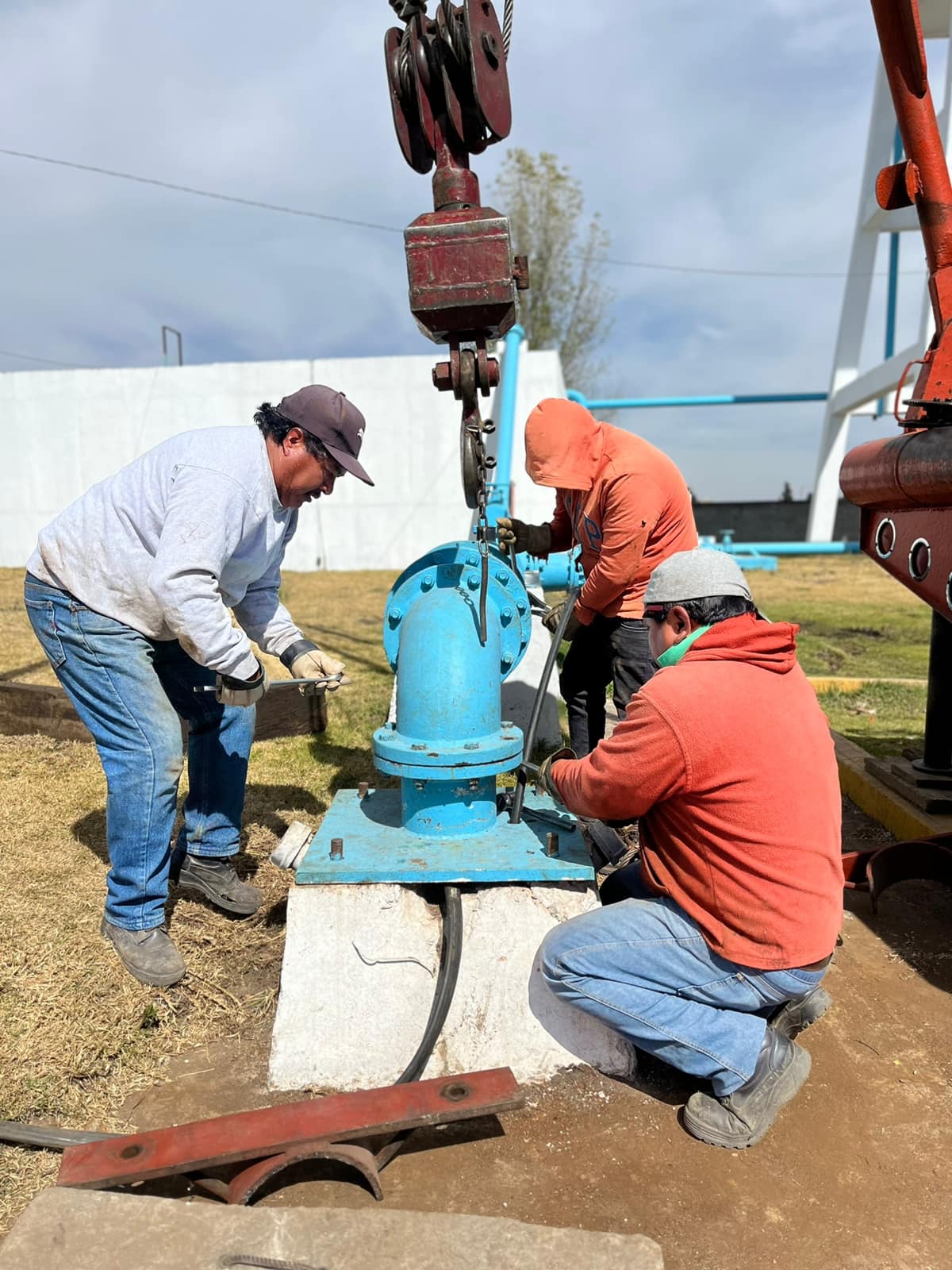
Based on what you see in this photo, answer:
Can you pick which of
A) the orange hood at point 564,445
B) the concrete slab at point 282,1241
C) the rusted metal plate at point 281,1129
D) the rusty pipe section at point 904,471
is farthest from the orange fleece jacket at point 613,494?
the concrete slab at point 282,1241

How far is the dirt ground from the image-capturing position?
1751mm

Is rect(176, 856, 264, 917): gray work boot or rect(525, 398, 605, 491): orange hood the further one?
rect(525, 398, 605, 491): orange hood

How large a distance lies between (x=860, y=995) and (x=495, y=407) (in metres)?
11.5

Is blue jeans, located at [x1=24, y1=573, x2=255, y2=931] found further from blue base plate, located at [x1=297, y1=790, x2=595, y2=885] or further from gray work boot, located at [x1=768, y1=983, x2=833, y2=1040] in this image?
gray work boot, located at [x1=768, y1=983, x2=833, y2=1040]

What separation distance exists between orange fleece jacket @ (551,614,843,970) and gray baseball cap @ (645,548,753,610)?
75 millimetres

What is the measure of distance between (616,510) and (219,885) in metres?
1.81

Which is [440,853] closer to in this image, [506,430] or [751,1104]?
[751,1104]

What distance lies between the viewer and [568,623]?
3.49 m

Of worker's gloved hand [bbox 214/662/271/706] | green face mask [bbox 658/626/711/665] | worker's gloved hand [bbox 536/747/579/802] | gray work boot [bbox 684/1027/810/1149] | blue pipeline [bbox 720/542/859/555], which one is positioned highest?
green face mask [bbox 658/626/711/665]

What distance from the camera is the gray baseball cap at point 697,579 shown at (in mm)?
1995

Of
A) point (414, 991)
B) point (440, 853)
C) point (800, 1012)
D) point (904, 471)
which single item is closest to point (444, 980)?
point (414, 991)

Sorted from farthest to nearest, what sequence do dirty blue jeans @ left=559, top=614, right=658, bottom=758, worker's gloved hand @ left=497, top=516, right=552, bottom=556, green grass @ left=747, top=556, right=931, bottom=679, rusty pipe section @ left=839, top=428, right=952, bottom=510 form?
green grass @ left=747, top=556, right=931, bottom=679 → worker's gloved hand @ left=497, top=516, right=552, bottom=556 → dirty blue jeans @ left=559, top=614, right=658, bottom=758 → rusty pipe section @ left=839, top=428, right=952, bottom=510

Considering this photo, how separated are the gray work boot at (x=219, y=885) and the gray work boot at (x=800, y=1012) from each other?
5.43 ft

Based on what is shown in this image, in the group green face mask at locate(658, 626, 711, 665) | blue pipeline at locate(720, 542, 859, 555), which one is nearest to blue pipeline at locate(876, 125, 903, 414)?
blue pipeline at locate(720, 542, 859, 555)
